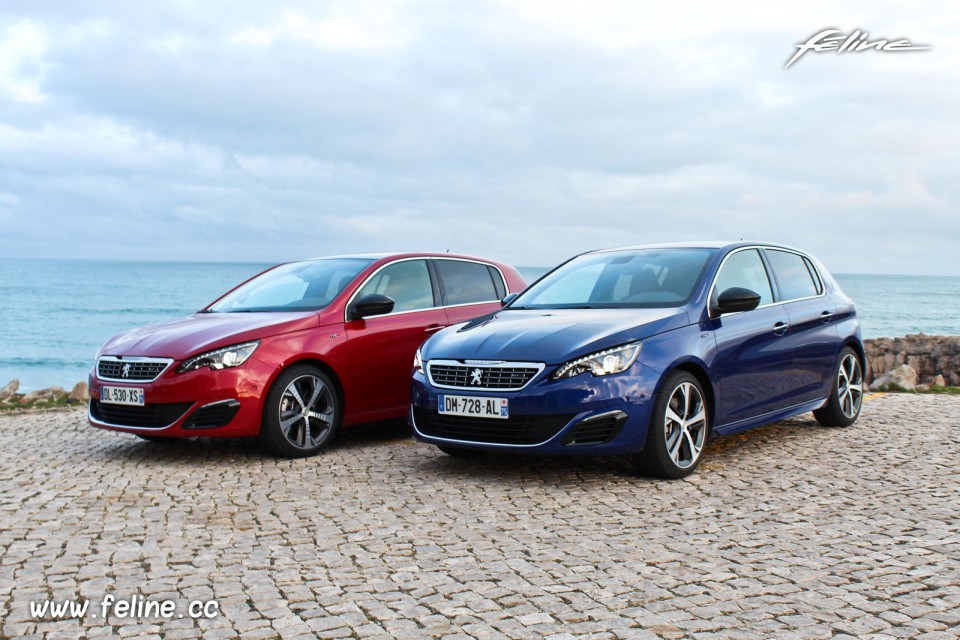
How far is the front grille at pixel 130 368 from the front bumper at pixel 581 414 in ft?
9.09

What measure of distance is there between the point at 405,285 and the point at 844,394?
4.24 metres

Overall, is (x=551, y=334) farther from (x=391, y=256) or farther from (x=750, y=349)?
(x=391, y=256)

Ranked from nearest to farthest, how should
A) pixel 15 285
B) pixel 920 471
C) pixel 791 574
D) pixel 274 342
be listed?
pixel 791 574
pixel 920 471
pixel 274 342
pixel 15 285

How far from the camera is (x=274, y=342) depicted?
24.4 feet

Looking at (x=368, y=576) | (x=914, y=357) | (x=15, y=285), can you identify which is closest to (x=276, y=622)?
(x=368, y=576)

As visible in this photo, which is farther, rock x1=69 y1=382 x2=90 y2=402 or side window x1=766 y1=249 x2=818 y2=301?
rock x1=69 y1=382 x2=90 y2=402

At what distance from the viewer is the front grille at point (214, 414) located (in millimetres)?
7172

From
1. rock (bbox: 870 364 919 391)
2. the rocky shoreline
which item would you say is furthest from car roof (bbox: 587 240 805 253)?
the rocky shoreline

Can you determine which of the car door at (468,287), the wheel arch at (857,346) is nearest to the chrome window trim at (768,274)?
the wheel arch at (857,346)

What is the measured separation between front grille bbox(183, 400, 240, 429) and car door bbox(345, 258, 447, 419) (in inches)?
42.5

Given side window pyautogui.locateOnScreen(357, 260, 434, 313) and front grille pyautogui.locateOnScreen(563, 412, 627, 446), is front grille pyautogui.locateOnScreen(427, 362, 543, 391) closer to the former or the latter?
front grille pyautogui.locateOnScreen(563, 412, 627, 446)

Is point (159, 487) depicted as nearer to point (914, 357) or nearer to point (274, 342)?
point (274, 342)

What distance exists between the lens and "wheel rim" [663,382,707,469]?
21.3ft

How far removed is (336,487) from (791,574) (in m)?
3.19
